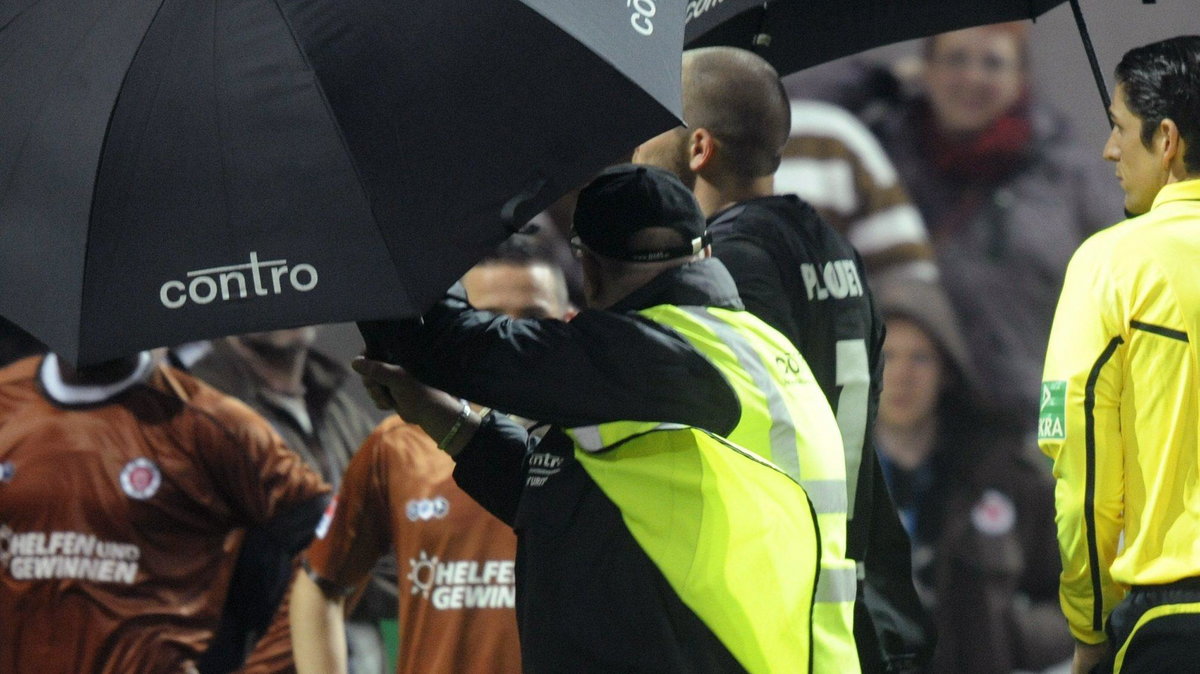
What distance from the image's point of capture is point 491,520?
13.5 feet

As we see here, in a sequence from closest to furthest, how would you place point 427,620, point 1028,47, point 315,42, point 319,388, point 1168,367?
1. point 315,42
2. point 1168,367
3. point 427,620
4. point 1028,47
5. point 319,388

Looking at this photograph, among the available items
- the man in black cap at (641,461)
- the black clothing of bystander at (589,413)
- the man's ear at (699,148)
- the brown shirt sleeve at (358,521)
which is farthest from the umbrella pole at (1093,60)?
the brown shirt sleeve at (358,521)

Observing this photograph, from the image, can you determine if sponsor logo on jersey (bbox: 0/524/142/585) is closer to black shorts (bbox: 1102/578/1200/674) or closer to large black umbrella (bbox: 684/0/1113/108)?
large black umbrella (bbox: 684/0/1113/108)

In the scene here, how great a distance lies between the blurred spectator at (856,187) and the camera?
5688 mm

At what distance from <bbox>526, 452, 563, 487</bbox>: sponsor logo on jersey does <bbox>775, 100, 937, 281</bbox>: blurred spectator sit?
329cm

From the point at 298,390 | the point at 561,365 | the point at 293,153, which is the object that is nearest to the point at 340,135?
the point at 293,153

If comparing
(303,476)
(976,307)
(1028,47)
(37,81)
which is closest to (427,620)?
(303,476)

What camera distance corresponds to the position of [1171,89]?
3223 millimetres

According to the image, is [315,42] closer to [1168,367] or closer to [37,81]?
[37,81]

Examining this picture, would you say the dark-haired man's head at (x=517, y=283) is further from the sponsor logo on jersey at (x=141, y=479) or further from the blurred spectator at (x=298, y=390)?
the blurred spectator at (x=298, y=390)

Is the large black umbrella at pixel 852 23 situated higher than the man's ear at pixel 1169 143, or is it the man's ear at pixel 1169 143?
the large black umbrella at pixel 852 23

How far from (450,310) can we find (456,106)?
326 mm

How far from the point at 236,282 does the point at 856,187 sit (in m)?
3.81

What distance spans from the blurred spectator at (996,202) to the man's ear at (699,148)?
254 cm
